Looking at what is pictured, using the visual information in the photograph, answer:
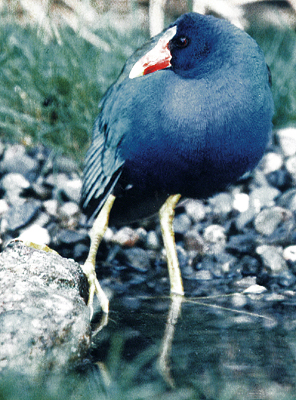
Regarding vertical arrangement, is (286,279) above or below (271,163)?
above

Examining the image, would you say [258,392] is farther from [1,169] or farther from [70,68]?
[70,68]

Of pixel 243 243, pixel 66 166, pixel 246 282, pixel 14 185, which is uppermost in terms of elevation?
pixel 14 185

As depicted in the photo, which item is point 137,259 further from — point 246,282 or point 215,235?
point 246,282

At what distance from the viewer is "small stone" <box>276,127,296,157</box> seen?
3.32 metres

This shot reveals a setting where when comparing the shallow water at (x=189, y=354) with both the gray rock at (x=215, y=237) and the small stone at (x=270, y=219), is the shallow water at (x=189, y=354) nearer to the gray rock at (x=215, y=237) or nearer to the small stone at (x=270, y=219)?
the gray rock at (x=215, y=237)

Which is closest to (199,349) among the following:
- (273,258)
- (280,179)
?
(273,258)

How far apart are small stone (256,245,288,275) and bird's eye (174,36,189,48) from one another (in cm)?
105

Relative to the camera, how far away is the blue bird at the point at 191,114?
6.65 ft

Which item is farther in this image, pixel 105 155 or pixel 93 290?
pixel 105 155

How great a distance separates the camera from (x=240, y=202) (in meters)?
2.99

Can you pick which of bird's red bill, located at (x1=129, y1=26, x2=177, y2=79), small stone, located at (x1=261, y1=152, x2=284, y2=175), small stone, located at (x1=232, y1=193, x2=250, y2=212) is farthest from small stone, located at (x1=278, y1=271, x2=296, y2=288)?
bird's red bill, located at (x1=129, y1=26, x2=177, y2=79)

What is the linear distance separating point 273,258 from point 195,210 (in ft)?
2.04

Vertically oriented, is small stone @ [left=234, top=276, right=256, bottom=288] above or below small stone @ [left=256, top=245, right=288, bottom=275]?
above

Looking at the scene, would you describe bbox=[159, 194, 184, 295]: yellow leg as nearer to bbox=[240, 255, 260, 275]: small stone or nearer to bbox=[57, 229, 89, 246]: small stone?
bbox=[240, 255, 260, 275]: small stone
